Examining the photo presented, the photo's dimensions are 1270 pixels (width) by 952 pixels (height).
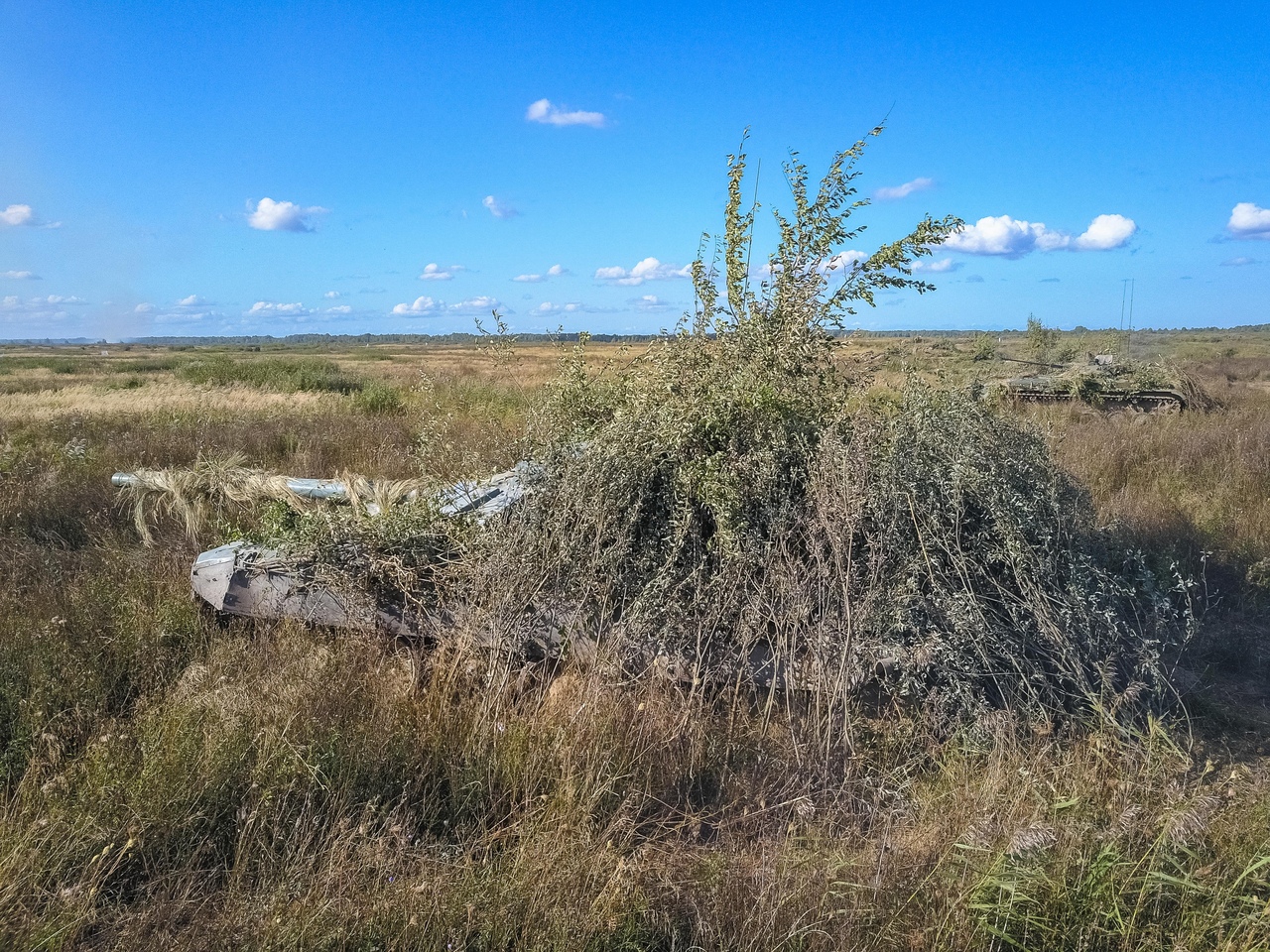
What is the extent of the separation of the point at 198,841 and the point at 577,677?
5.36 feet

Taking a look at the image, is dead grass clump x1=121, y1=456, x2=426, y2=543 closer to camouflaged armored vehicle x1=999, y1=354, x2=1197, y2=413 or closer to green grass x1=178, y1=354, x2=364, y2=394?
camouflaged armored vehicle x1=999, y1=354, x2=1197, y2=413

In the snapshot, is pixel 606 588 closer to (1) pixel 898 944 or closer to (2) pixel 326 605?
(2) pixel 326 605

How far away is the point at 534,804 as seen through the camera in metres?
3.21

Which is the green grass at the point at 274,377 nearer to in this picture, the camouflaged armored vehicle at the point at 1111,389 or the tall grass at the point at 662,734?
the camouflaged armored vehicle at the point at 1111,389

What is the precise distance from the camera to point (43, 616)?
452cm

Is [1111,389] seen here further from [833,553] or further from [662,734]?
[662,734]

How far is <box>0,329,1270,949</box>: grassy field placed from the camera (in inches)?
98.0

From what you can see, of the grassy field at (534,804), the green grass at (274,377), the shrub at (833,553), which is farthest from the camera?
the green grass at (274,377)

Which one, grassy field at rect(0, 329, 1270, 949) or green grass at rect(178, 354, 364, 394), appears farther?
green grass at rect(178, 354, 364, 394)

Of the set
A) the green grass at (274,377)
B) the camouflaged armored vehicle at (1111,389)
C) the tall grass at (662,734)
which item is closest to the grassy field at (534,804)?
the tall grass at (662,734)

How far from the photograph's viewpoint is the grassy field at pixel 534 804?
249 centimetres

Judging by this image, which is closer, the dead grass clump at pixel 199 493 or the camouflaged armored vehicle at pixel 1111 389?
the dead grass clump at pixel 199 493

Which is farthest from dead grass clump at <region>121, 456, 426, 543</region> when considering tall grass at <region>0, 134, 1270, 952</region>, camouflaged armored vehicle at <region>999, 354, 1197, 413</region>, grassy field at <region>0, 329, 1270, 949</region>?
camouflaged armored vehicle at <region>999, 354, 1197, 413</region>

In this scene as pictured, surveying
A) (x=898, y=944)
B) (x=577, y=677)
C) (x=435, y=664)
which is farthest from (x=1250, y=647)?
(x=435, y=664)
